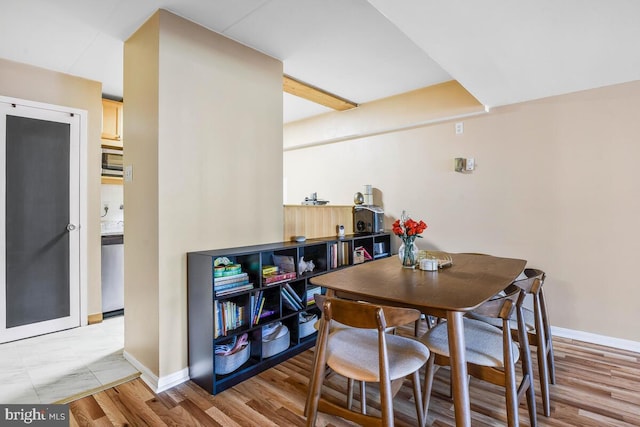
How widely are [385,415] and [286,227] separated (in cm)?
193

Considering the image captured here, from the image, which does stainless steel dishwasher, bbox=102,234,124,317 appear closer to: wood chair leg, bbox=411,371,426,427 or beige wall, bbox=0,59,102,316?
beige wall, bbox=0,59,102,316

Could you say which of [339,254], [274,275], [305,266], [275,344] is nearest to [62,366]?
[275,344]

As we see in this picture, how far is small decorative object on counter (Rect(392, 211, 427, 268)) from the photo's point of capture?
85.1 inches

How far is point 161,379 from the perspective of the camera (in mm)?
2121

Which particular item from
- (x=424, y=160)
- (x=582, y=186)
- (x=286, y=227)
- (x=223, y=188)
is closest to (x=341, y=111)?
(x=424, y=160)

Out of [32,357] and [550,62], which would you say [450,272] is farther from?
[32,357]

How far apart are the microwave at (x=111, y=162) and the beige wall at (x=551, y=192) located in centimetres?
315

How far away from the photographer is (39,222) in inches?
119

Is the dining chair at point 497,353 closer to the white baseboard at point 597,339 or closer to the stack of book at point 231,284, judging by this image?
the stack of book at point 231,284

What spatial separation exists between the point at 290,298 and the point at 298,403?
32.0 inches

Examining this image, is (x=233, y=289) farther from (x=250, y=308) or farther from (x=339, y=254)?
(x=339, y=254)

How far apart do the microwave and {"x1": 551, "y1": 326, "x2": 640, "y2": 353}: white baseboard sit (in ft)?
15.7

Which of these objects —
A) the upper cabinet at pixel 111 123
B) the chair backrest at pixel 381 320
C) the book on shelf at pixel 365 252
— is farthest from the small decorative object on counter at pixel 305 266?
the upper cabinet at pixel 111 123

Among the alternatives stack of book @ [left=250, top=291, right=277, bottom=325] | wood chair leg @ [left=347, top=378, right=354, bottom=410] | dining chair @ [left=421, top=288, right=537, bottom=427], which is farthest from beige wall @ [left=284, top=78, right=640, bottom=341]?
wood chair leg @ [left=347, top=378, right=354, bottom=410]
